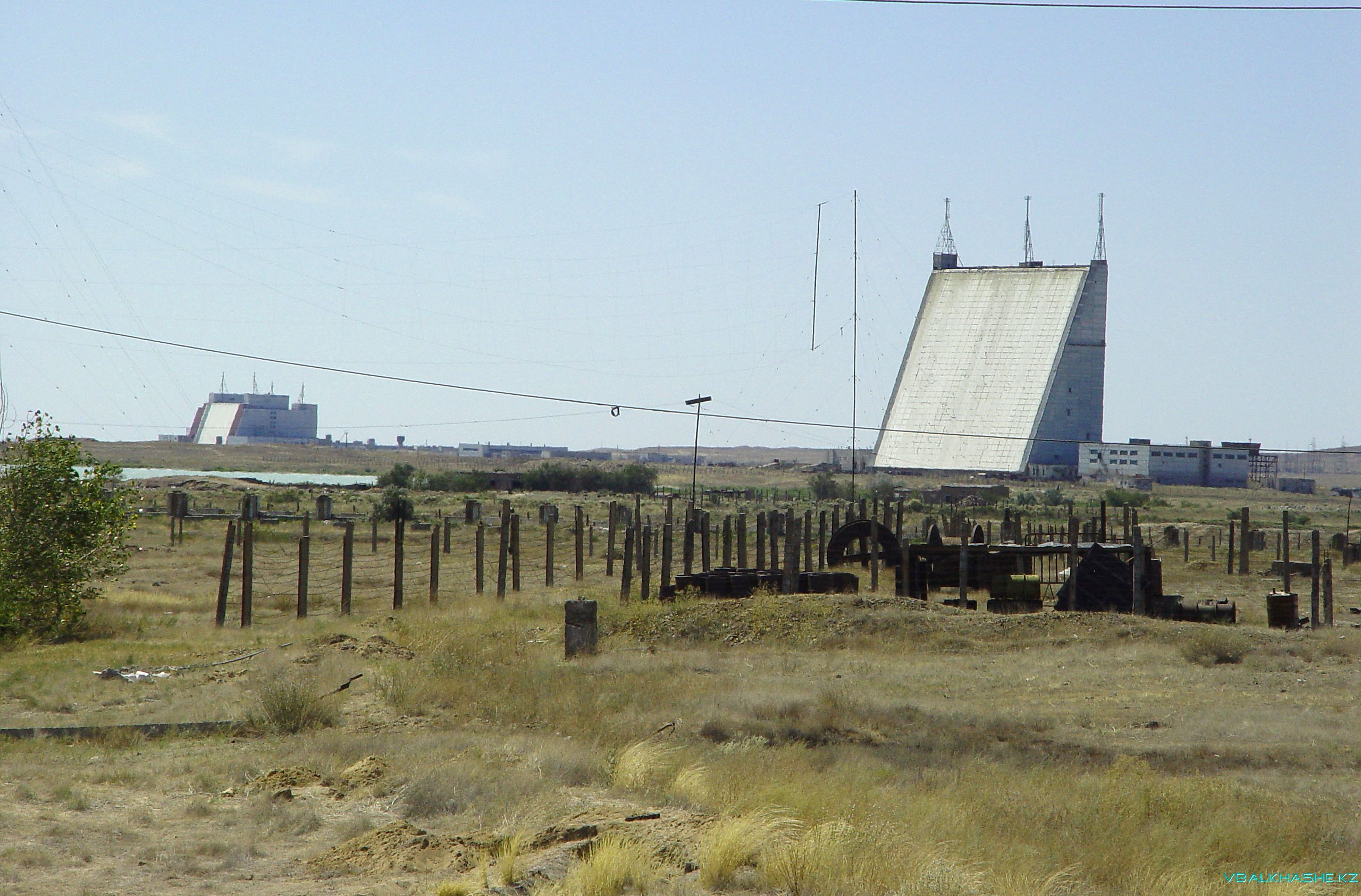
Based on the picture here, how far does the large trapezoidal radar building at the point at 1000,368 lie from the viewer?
9912 cm

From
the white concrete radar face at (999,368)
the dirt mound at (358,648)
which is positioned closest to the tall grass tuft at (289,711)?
the dirt mound at (358,648)

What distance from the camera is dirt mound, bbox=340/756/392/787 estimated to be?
1037 cm

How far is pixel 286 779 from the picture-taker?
34.2ft

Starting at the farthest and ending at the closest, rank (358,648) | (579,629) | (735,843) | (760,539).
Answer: (760,539)
(579,629)
(358,648)
(735,843)

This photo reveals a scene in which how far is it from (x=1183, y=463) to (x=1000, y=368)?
29.5 metres

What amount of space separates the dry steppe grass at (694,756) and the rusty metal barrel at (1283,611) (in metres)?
1.76

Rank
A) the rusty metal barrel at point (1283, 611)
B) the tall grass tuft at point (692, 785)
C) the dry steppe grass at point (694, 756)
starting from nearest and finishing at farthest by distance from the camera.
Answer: the dry steppe grass at point (694, 756) < the tall grass tuft at point (692, 785) < the rusty metal barrel at point (1283, 611)

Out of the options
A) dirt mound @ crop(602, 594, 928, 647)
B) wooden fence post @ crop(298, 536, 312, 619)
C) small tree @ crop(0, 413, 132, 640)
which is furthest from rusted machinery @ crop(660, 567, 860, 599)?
small tree @ crop(0, 413, 132, 640)

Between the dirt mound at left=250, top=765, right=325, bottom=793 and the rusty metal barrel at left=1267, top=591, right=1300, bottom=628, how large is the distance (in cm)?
1965

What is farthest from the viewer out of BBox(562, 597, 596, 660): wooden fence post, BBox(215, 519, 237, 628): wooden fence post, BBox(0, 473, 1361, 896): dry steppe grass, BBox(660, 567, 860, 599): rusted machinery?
BBox(660, 567, 860, 599): rusted machinery

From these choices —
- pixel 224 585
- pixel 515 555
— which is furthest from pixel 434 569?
pixel 224 585

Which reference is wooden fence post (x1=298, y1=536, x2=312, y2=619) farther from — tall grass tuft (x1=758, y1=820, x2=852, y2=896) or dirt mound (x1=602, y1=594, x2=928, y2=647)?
tall grass tuft (x1=758, y1=820, x2=852, y2=896)

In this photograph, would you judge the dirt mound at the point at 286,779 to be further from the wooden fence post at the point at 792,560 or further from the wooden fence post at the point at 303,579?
the wooden fence post at the point at 792,560

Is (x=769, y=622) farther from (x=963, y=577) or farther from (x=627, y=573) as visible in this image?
(x=963, y=577)
